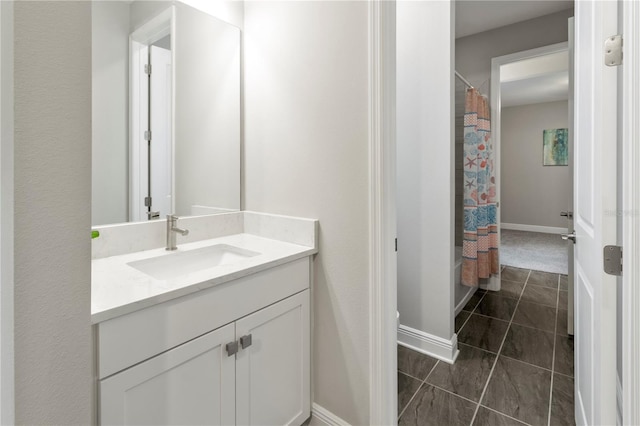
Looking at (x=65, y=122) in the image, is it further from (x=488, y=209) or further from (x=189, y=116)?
(x=488, y=209)

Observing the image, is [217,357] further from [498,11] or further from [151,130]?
[498,11]

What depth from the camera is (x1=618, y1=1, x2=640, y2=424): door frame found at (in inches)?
32.2

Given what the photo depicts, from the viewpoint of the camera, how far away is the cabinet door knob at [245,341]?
3.84 feet

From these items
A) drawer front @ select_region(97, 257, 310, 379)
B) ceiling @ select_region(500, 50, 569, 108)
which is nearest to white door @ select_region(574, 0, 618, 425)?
drawer front @ select_region(97, 257, 310, 379)

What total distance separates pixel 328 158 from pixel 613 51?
3.23 ft

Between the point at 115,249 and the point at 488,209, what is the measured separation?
3.17 m

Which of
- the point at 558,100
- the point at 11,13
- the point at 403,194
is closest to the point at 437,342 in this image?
the point at 403,194

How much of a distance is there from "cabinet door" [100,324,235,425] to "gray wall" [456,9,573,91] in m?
3.63

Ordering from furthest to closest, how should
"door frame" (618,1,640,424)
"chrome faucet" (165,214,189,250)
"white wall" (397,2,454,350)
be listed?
"white wall" (397,2,454,350), "chrome faucet" (165,214,189,250), "door frame" (618,1,640,424)

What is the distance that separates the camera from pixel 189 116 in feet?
5.43

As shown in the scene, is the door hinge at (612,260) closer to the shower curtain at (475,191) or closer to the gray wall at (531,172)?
the shower curtain at (475,191)

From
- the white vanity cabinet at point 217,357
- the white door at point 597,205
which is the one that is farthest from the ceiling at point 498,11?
the white vanity cabinet at point 217,357

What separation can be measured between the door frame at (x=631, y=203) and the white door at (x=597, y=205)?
0.18 feet

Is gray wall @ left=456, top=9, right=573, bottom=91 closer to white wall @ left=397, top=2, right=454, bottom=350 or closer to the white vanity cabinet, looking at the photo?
white wall @ left=397, top=2, right=454, bottom=350
